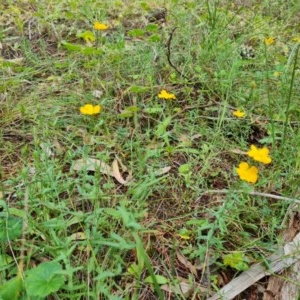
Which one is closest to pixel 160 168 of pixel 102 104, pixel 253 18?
pixel 102 104

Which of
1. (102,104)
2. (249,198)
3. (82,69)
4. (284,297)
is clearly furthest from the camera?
(82,69)

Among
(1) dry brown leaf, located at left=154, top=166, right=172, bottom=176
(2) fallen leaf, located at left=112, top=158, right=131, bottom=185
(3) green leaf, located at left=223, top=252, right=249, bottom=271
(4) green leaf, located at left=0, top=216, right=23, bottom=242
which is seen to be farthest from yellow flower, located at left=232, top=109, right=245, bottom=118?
(4) green leaf, located at left=0, top=216, right=23, bottom=242

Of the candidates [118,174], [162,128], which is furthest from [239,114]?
[118,174]

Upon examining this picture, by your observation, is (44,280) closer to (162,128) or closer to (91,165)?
(91,165)

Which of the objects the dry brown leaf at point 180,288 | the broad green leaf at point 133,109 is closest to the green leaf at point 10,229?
the dry brown leaf at point 180,288

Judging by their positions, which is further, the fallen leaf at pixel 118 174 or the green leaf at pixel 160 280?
the fallen leaf at pixel 118 174

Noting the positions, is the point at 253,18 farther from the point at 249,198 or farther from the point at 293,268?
the point at 293,268

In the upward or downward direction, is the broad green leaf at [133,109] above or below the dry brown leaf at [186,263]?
above

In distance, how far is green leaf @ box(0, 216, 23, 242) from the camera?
3.22ft

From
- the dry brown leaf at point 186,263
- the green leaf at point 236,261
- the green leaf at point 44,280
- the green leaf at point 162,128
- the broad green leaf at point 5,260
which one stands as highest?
the green leaf at point 162,128

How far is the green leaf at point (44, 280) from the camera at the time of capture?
0.85 metres

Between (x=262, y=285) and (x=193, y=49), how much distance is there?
1190 mm

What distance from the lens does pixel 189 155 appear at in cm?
136

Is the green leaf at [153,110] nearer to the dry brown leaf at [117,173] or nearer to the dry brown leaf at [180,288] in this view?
the dry brown leaf at [117,173]
